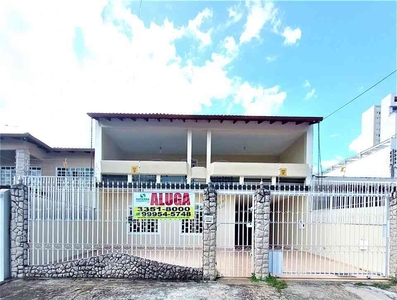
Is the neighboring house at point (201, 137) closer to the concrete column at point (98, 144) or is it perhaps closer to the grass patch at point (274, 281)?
the concrete column at point (98, 144)

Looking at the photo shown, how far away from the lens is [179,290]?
5758mm

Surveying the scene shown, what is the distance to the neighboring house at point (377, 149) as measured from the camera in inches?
592

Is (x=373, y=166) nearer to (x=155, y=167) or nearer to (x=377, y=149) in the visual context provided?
(x=377, y=149)

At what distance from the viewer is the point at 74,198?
7.26 m

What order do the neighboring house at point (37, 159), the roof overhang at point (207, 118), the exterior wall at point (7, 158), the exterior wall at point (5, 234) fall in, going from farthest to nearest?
the exterior wall at point (7, 158), the neighboring house at point (37, 159), the roof overhang at point (207, 118), the exterior wall at point (5, 234)

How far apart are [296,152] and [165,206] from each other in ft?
36.4

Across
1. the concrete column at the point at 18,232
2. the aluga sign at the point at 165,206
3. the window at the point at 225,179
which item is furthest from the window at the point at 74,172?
the aluga sign at the point at 165,206

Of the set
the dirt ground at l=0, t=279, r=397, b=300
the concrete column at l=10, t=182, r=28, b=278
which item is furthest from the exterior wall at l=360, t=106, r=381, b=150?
the concrete column at l=10, t=182, r=28, b=278

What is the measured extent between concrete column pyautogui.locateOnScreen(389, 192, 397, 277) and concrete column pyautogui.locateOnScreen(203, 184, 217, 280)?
4.70 metres

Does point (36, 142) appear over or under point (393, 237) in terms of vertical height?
over

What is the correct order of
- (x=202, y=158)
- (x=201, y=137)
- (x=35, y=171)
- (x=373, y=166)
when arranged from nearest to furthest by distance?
(x=201, y=137)
(x=35, y=171)
(x=373, y=166)
(x=202, y=158)

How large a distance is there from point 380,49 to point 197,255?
40.2 feet

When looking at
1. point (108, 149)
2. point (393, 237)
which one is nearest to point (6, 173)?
point (108, 149)

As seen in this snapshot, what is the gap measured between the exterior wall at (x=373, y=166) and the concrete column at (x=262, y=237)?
13.2 m
